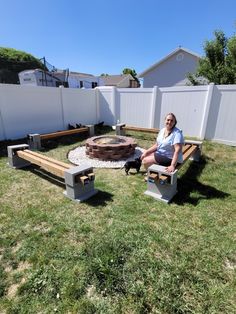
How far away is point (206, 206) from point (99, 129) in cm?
648

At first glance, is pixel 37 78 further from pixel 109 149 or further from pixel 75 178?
pixel 75 178

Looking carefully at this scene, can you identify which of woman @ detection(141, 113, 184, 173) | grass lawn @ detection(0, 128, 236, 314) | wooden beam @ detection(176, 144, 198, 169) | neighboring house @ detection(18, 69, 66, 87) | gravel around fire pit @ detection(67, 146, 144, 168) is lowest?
gravel around fire pit @ detection(67, 146, 144, 168)

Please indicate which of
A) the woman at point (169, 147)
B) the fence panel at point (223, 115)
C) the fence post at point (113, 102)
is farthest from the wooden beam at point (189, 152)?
the fence post at point (113, 102)

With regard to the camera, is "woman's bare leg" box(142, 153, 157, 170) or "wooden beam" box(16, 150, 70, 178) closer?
"wooden beam" box(16, 150, 70, 178)

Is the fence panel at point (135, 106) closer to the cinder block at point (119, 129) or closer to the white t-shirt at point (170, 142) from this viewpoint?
the cinder block at point (119, 129)

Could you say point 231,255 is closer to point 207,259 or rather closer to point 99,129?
point 207,259

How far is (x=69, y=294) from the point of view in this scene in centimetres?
157

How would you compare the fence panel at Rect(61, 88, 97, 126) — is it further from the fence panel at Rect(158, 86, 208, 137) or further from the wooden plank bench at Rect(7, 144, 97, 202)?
the wooden plank bench at Rect(7, 144, 97, 202)

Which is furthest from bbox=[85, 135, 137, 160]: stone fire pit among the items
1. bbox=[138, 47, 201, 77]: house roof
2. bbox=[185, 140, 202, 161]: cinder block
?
bbox=[138, 47, 201, 77]: house roof

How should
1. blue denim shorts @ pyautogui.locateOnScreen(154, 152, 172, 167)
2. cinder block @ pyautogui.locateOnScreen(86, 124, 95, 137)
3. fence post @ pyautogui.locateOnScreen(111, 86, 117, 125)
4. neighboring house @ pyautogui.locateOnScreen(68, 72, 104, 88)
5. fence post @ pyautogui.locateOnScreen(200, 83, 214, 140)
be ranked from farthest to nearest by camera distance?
1. neighboring house @ pyautogui.locateOnScreen(68, 72, 104, 88)
2. fence post @ pyautogui.locateOnScreen(111, 86, 117, 125)
3. cinder block @ pyautogui.locateOnScreen(86, 124, 95, 137)
4. fence post @ pyautogui.locateOnScreen(200, 83, 214, 140)
5. blue denim shorts @ pyautogui.locateOnScreen(154, 152, 172, 167)

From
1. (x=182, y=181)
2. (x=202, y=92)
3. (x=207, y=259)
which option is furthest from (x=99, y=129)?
(x=207, y=259)

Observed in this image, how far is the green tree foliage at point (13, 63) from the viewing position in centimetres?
2541

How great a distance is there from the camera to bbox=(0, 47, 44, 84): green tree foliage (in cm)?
2541

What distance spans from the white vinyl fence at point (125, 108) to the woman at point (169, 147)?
373 cm
